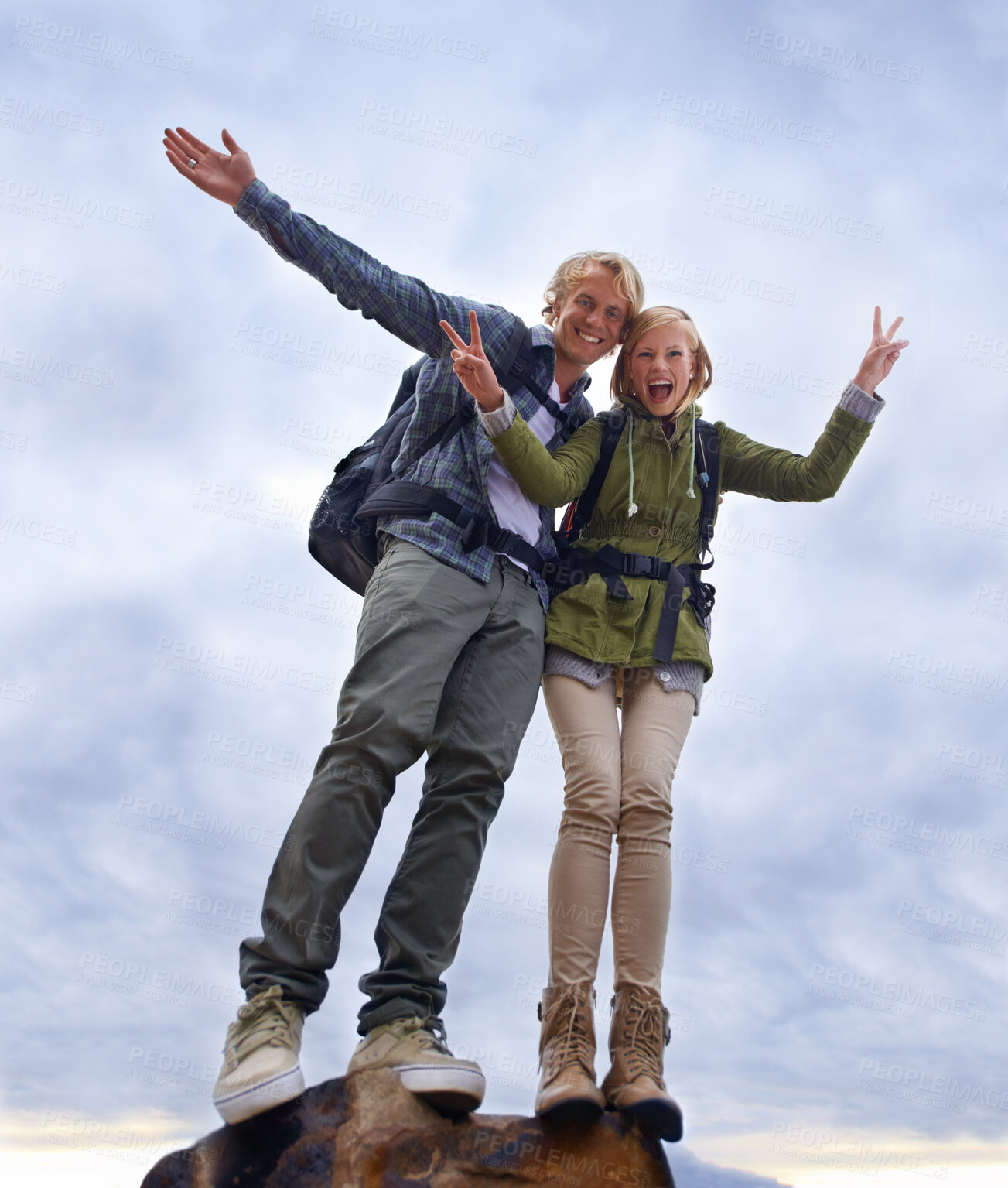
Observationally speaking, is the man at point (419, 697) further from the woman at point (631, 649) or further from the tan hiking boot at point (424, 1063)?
the woman at point (631, 649)

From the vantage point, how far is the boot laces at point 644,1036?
11.4ft

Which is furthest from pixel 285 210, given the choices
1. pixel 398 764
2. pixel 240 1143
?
pixel 240 1143

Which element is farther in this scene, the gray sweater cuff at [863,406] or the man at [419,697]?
the gray sweater cuff at [863,406]

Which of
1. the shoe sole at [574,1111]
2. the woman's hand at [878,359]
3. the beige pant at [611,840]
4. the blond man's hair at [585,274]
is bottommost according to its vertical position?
the shoe sole at [574,1111]

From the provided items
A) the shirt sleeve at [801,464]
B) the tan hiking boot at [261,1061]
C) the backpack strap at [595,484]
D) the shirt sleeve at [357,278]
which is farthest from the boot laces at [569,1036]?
the shirt sleeve at [357,278]

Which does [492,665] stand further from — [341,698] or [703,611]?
[703,611]

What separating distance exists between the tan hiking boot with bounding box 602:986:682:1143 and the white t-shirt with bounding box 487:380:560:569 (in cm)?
178

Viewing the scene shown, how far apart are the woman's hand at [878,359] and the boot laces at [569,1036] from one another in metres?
2.92

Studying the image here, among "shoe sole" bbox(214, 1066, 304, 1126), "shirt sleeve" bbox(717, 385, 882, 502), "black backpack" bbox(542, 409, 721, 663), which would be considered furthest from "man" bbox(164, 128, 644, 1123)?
"shirt sleeve" bbox(717, 385, 882, 502)

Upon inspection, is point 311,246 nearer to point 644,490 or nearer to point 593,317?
point 593,317

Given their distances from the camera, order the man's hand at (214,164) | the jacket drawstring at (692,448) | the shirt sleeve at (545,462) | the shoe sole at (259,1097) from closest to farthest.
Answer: the shoe sole at (259,1097) → the man's hand at (214,164) → the shirt sleeve at (545,462) → the jacket drawstring at (692,448)

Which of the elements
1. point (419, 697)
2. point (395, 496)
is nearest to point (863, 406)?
point (395, 496)

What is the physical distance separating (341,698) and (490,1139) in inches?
64.3

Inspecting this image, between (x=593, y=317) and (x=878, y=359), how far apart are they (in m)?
1.33
